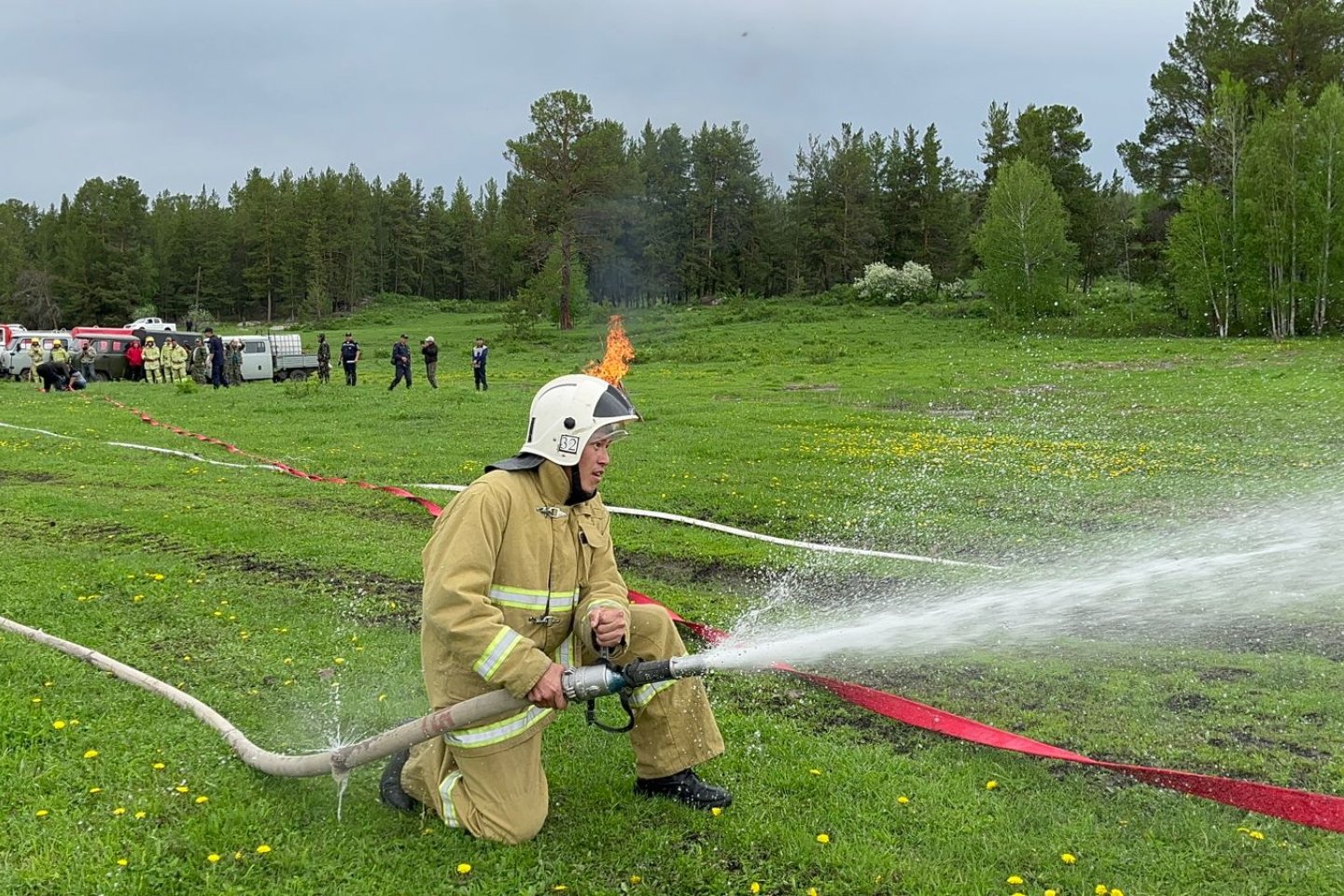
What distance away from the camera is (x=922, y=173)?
8456cm

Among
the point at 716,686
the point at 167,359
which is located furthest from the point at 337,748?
the point at 167,359

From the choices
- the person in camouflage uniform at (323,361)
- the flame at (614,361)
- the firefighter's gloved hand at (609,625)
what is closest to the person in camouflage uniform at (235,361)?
the person in camouflage uniform at (323,361)

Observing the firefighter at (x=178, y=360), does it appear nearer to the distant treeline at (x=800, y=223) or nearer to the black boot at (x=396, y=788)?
the distant treeline at (x=800, y=223)

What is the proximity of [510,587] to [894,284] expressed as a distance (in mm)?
68395

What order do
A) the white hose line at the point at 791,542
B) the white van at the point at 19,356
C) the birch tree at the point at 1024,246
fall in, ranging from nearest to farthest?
the white hose line at the point at 791,542, the white van at the point at 19,356, the birch tree at the point at 1024,246

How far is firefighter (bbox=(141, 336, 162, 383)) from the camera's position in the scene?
3797cm

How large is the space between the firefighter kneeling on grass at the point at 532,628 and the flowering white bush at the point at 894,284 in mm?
66133

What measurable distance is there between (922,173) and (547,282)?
43029 mm

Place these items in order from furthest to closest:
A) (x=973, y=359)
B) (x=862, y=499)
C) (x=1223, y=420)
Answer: (x=973, y=359) < (x=1223, y=420) < (x=862, y=499)

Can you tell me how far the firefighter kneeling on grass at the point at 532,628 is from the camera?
4.44 meters

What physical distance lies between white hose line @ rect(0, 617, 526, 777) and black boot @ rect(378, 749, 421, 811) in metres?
0.18

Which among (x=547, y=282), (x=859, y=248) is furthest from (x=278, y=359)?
(x=859, y=248)

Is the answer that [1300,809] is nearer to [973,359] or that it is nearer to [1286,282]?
[973,359]

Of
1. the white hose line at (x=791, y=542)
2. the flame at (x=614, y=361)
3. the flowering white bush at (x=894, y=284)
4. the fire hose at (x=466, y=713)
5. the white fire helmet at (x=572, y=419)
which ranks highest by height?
the flowering white bush at (x=894, y=284)
